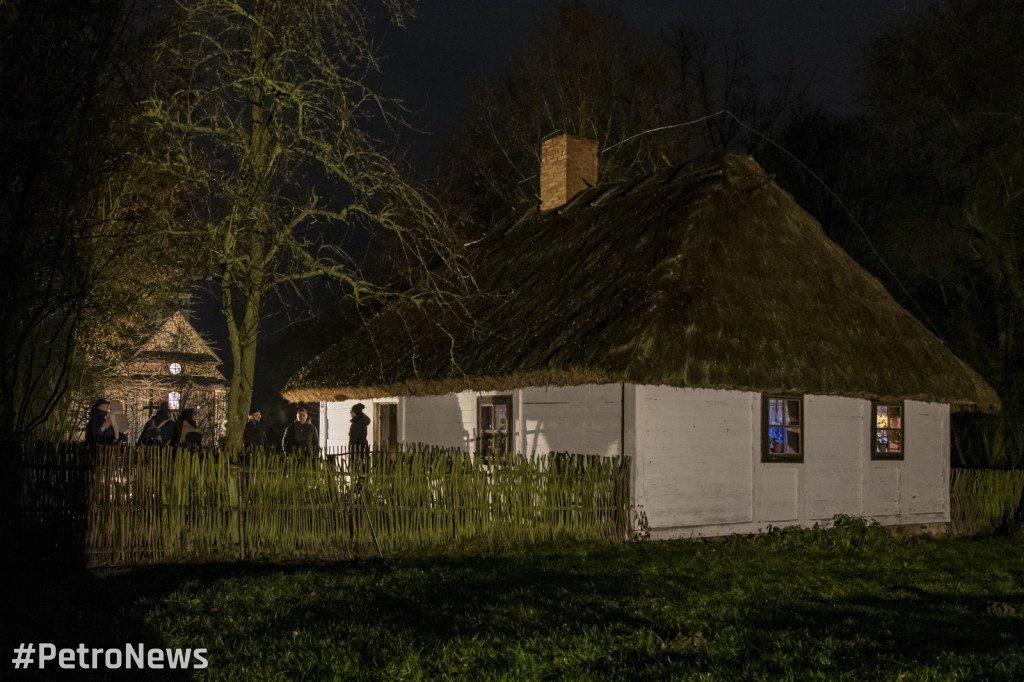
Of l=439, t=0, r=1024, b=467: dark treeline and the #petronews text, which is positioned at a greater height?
l=439, t=0, r=1024, b=467: dark treeline

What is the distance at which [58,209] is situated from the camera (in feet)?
36.6

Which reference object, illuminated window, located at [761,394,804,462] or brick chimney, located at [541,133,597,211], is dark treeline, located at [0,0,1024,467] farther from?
illuminated window, located at [761,394,804,462]

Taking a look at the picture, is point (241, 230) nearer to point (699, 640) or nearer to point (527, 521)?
point (527, 521)

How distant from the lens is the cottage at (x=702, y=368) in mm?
12852

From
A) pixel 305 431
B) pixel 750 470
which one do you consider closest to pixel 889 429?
pixel 750 470

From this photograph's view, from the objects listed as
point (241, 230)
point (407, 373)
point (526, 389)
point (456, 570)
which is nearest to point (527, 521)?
point (456, 570)

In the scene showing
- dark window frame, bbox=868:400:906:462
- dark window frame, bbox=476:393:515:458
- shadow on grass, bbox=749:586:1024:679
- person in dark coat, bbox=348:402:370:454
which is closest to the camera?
shadow on grass, bbox=749:586:1024:679

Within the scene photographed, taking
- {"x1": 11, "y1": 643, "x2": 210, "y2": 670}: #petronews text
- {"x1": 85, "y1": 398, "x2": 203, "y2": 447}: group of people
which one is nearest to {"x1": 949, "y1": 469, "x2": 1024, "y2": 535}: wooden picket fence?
{"x1": 85, "y1": 398, "x2": 203, "y2": 447}: group of people

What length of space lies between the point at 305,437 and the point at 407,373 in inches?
144

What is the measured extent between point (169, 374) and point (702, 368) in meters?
16.4

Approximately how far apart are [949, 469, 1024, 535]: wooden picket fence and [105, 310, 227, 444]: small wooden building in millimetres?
13775

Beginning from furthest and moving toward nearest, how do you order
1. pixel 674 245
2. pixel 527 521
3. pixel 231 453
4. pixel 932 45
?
1. pixel 932 45
2. pixel 674 245
3. pixel 527 521
4. pixel 231 453

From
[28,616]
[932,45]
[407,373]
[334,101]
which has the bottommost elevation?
[28,616]

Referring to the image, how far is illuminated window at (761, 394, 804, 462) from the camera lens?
14125 mm
